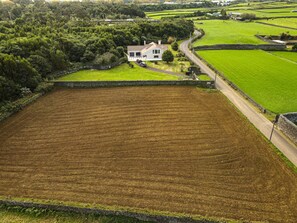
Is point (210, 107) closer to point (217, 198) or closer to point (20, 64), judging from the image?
point (217, 198)

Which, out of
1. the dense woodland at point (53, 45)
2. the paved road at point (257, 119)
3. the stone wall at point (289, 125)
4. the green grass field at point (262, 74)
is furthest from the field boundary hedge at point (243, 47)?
the stone wall at point (289, 125)

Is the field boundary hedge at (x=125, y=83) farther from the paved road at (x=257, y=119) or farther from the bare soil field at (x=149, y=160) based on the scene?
the bare soil field at (x=149, y=160)

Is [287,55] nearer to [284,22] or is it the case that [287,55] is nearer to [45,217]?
[284,22]

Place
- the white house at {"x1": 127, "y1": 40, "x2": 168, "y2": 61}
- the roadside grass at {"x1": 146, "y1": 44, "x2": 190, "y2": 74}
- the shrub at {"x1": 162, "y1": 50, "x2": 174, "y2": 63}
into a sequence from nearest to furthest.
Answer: the roadside grass at {"x1": 146, "y1": 44, "x2": 190, "y2": 74} → the shrub at {"x1": 162, "y1": 50, "x2": 174, "y2": 63} → the white house at {"x1": 127, "y1": 40, "x2": 168, "y2": 61}

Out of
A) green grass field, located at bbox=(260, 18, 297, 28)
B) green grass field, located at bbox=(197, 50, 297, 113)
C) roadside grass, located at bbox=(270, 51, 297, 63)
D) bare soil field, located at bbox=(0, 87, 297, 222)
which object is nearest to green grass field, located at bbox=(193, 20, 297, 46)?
green grass field, located at bbox=(260, 18, 297, 28)

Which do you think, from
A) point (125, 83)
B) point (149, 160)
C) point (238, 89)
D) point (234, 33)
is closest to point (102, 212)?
point (149, 160)

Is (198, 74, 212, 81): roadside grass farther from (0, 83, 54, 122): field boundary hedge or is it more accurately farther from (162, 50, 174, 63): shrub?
(0, 83, 54, 122): field boundary hedge
